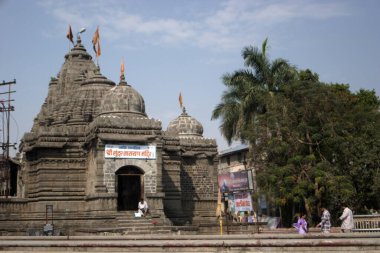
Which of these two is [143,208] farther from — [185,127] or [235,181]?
[235,181]

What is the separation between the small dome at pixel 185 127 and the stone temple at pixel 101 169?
2.39 meters

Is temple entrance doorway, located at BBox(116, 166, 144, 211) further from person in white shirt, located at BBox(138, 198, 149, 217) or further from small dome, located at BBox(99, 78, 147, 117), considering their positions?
small dome, located at BBox(99, 78, 147, 117)

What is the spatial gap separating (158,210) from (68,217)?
547 cm

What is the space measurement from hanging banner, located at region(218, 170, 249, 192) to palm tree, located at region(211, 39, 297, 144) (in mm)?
9593

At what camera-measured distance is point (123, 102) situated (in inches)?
1259

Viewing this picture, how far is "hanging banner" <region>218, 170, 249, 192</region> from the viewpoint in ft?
148

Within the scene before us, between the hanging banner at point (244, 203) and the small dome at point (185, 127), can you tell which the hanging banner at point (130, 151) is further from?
the hanging banner at point (244, 203)

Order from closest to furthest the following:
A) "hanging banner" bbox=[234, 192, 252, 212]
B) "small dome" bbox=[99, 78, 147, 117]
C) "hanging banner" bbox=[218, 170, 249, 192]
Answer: "small dome" bbox=[99, 78, 147, 117] < "hanging banner" bbox=[234, 192, 252, 212] < "hanging banner" bbox=[218, 170, 249, 192]

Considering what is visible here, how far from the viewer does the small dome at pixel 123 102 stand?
31.9 m

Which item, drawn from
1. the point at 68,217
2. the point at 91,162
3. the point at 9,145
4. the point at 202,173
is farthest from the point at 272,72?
the point at 9,145

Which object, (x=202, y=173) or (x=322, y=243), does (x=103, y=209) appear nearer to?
(x=202, y=173)

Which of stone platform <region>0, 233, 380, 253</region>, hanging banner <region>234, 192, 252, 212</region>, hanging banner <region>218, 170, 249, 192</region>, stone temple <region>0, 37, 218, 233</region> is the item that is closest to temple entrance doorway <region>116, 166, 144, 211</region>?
stone temple <region>0, 37, 218, 233</region>

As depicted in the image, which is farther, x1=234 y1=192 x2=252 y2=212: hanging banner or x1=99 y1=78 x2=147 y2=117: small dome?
x1=234 y1=192 x2=252 y2=212: hanging banner

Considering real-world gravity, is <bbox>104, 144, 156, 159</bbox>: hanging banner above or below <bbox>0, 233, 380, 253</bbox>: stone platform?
above
